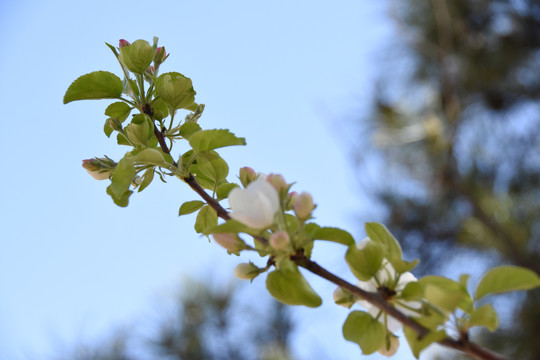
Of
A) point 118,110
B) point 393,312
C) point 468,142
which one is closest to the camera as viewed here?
point 393,312

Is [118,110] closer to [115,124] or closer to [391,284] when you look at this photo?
[115,124]

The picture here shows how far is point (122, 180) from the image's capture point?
0.23m

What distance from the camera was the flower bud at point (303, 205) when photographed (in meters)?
0.21

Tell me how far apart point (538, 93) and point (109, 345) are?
2.38m

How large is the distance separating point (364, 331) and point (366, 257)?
0.12 ft

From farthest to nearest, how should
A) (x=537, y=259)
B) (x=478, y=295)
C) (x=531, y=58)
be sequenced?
(x=531, y=58) → (x=537, y=259) → (x=478, y=295)

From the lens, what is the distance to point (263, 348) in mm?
2445

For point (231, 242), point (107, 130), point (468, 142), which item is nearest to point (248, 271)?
point (231, 242)

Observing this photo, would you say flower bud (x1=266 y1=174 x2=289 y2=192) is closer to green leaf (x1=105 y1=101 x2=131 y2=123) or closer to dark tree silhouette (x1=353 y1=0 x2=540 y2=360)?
green leaf (x1=105 y1=101 x2=131 y2=123)

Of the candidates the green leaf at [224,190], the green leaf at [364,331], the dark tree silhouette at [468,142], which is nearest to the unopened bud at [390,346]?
the green leaf at [364,331]

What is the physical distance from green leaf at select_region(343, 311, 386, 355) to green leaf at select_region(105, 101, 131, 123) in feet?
0.54

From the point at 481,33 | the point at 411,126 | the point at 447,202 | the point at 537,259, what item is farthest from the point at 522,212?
the point at 481,33

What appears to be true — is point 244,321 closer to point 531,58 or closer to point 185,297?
point 185,297

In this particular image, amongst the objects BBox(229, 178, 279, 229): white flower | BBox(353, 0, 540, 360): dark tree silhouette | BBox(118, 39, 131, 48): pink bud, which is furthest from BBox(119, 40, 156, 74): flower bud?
BBox(353, 0, 540, 360): dark tree silhouette
